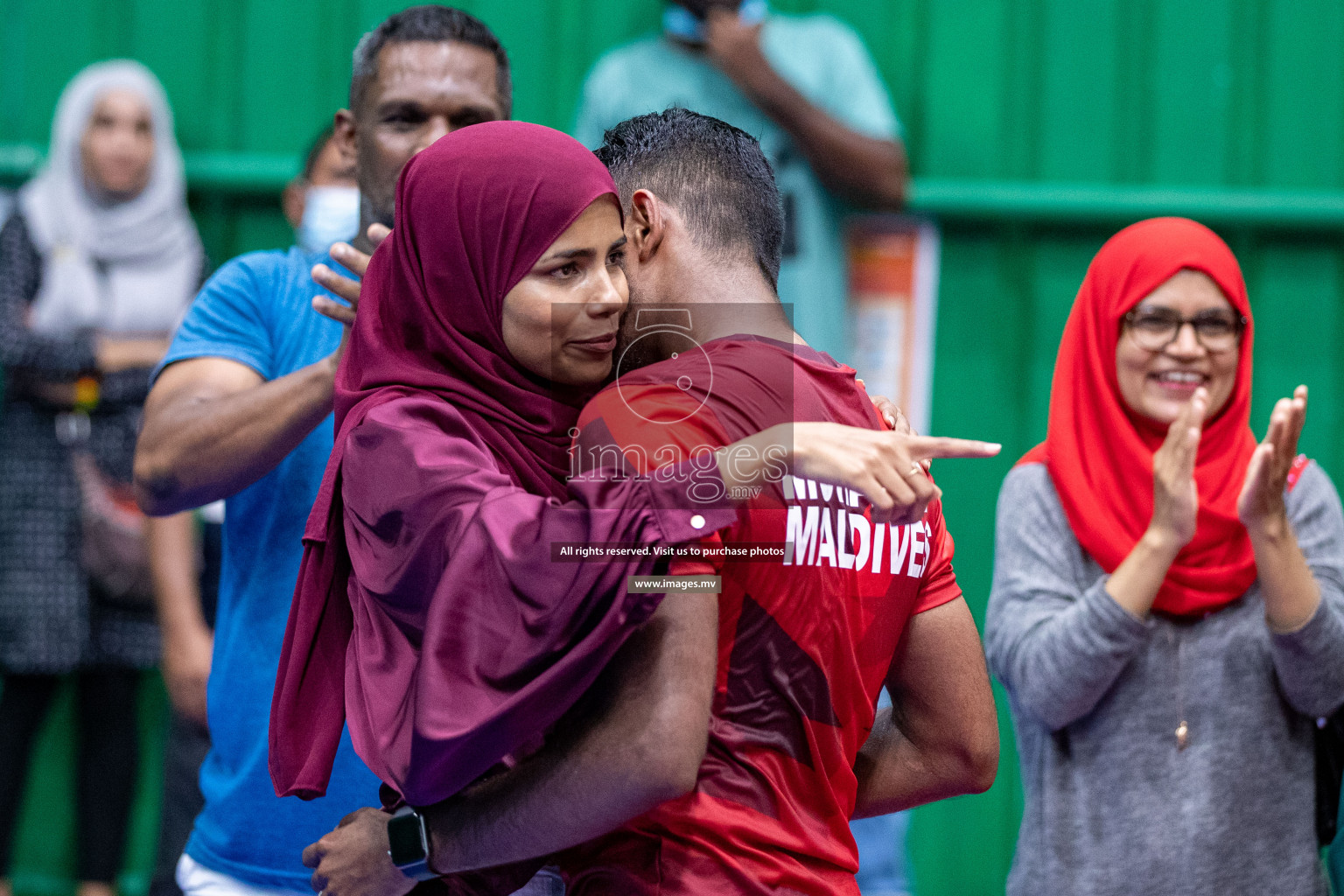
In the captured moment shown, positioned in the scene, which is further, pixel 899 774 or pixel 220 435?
pixel 220 435

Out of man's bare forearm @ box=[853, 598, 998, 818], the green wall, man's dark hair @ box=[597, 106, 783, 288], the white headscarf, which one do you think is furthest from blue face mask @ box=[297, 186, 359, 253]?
man's bare forearm @ box=[853, 598, 998, 818]

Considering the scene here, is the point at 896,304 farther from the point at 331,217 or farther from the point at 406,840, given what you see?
the point at 406,840

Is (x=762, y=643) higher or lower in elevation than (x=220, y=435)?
lower

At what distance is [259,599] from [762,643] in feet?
3.18

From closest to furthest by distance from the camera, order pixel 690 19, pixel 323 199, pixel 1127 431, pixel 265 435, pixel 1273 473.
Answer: pixel 265 435, pixel 1273 473, pixel 1127 431, pixel 323 199, pixel 690 19

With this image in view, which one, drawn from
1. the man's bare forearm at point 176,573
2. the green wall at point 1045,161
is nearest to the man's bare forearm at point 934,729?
the man's bare forearm at point 176,573

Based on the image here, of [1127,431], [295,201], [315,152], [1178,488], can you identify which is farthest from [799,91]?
[1178,488]

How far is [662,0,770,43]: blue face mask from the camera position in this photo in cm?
355

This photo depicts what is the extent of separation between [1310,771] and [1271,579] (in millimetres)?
359

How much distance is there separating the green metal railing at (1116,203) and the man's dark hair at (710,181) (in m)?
2.28

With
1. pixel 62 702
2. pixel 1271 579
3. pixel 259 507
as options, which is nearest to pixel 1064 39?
pixel 1271 579

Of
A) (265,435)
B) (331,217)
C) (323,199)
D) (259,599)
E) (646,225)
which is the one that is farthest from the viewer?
(323,199)

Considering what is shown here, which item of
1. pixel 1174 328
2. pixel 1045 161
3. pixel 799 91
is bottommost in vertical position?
pixel 1174 328

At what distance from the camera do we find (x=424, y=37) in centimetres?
218
